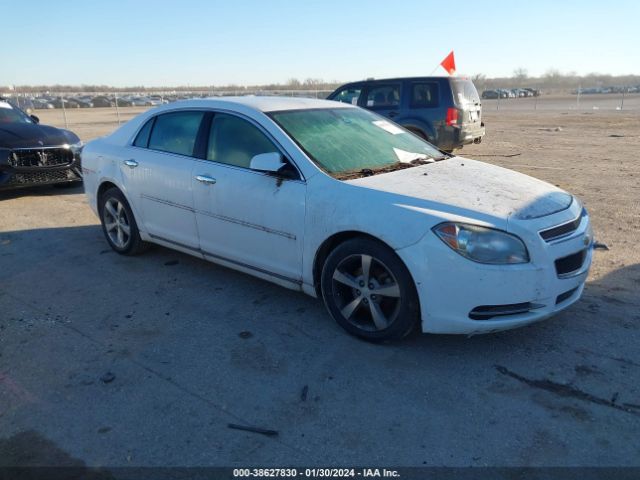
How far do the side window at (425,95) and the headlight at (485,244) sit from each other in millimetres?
8510

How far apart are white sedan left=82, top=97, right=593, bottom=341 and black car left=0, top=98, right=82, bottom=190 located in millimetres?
3761

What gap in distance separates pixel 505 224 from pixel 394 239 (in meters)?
0.67

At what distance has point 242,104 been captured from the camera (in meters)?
4.47

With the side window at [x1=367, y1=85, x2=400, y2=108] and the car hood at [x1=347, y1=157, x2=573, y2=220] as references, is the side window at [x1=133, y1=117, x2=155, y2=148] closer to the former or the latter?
the car hood at [x1=347, y1=157, x2=573, y2=220]

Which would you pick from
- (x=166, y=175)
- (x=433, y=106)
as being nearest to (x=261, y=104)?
(x=166, y=175)

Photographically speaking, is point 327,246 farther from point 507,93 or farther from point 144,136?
point 507,93

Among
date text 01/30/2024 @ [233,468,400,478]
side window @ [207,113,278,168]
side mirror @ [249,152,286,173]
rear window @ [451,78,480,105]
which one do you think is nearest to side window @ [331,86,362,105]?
rear window @ [451,78,480,105]

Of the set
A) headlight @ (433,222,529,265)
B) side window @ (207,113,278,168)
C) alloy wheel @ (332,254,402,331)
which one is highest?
side window @ (207,113,278,168)

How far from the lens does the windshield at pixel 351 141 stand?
407 cm

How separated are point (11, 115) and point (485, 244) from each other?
917cm

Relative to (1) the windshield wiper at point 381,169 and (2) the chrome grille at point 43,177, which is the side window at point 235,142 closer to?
(1) the windshield wiper at point 381,169

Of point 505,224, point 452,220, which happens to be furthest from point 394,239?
point 505,224

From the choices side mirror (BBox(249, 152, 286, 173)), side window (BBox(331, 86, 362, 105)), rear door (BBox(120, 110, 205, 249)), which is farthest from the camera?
side window (BBox(331, 86, 362, 105))

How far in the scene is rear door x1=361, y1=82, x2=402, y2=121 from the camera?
11.6m
